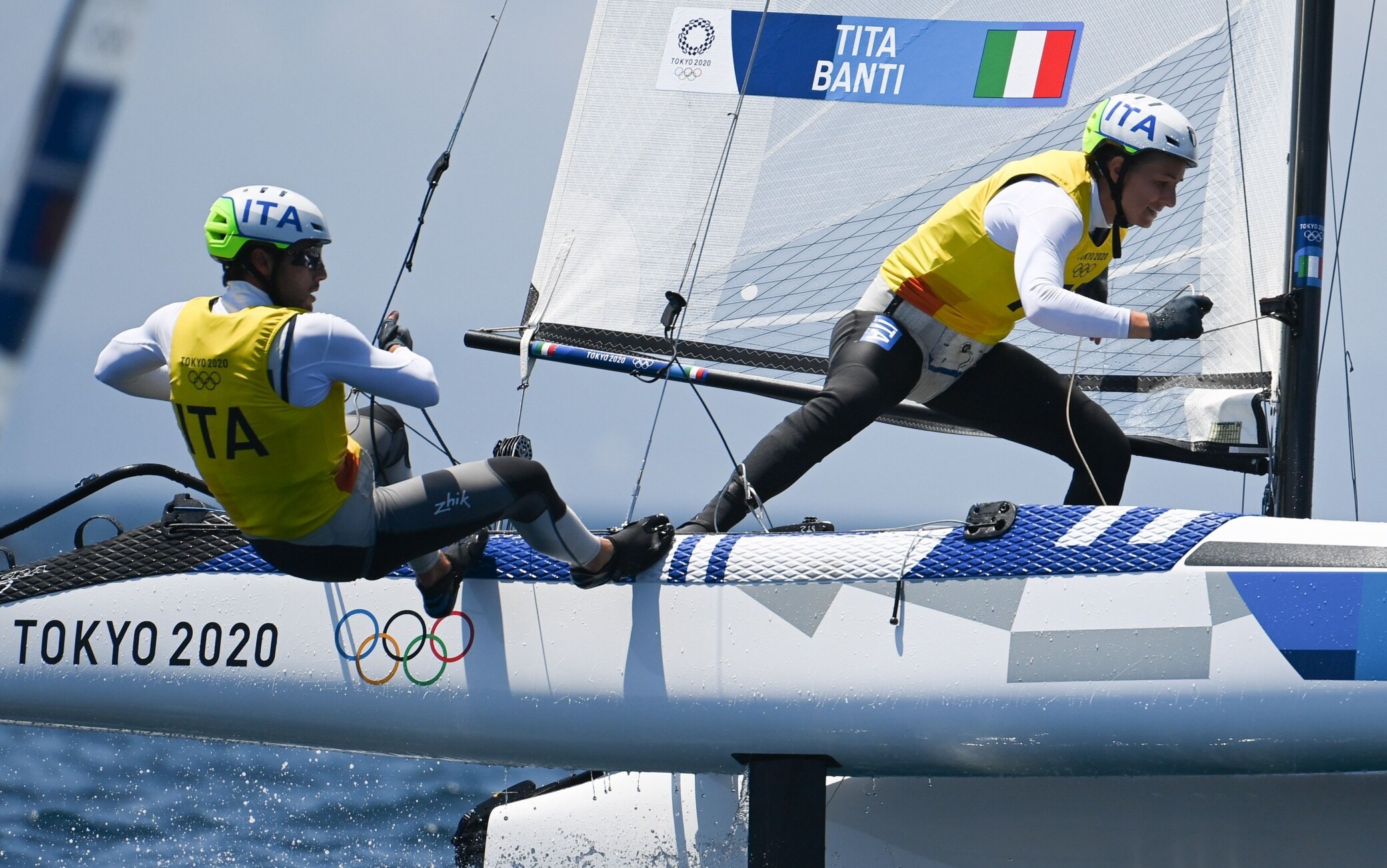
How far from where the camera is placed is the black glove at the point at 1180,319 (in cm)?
275

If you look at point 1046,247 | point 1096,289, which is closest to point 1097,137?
point 1046,247

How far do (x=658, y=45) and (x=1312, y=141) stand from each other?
6.59ft

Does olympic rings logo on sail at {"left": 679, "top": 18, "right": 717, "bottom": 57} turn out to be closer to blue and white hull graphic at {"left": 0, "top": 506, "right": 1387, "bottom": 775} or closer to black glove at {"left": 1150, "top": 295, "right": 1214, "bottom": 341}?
blue and white hull graphic at {"left": 0, "top": 506, "right": 1387, "bottom": 775}

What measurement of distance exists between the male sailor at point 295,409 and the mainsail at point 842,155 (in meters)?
1.64

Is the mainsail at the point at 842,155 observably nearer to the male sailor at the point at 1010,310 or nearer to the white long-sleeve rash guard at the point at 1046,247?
the male sailor at the point at 1010,310

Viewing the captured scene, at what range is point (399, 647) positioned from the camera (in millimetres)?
3086

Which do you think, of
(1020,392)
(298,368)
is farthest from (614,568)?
(1020,392)

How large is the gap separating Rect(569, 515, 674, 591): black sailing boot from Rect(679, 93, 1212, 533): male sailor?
143 mm

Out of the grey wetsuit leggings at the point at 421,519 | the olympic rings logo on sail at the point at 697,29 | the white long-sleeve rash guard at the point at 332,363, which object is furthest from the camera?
the olympic rings logo on sail at the point at 697,29

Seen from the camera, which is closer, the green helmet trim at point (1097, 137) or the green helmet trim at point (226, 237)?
the green helmet trim at point (226, 237)

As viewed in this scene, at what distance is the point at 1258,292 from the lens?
153 inches

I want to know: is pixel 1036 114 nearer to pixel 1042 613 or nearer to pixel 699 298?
pixel 699 298

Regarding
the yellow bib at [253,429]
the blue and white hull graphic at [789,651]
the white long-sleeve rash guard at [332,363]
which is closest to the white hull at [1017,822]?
the blue and white hull graphic at [789,651]

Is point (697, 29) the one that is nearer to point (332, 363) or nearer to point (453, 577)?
point (453, 577)
